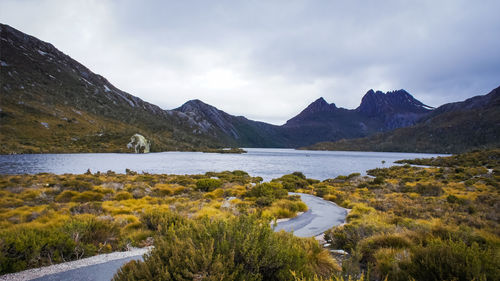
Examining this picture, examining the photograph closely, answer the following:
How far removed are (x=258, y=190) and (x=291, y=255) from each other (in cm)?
1370

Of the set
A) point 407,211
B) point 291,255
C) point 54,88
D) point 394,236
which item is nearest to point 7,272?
point 291,255

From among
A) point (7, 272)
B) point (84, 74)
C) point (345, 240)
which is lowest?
point (345, 240)

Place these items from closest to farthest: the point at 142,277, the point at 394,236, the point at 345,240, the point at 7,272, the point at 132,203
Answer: the point at 142,277 → the point at 7,272 → the point at 394,236 → the point at 345,240 → the point at 132,203

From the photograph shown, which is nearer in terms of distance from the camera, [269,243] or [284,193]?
[269,243]

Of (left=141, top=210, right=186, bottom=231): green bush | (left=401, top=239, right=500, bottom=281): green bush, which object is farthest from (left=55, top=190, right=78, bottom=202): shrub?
(left=401, top=239, right=500, bottom=281): green bush

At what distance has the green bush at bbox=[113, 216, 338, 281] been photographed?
10.5ft

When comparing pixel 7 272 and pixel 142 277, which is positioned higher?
pixel 142 277

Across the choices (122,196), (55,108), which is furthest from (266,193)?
(55,108)

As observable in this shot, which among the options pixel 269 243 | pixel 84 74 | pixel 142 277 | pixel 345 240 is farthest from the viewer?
pixel 84 74

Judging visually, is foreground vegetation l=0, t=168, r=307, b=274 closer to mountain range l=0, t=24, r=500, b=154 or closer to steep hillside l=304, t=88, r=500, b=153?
mountain range l=0, t=24, r=500, b=154

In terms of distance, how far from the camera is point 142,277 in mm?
3312

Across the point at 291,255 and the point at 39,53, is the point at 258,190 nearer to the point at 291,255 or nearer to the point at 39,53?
the point at 291,255

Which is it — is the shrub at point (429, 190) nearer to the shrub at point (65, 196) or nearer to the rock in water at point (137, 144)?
the shrub at point (65, 196)

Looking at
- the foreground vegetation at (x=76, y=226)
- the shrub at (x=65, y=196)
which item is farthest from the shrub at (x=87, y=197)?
the shrub at (x=65, y=196)
